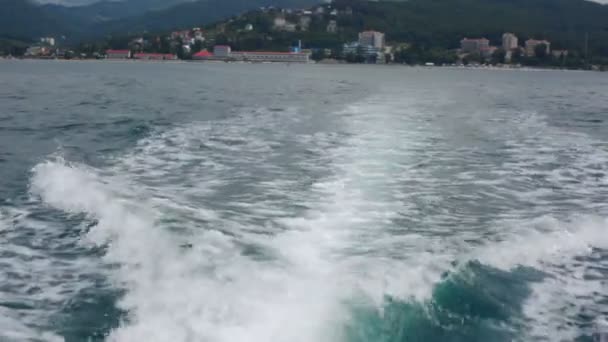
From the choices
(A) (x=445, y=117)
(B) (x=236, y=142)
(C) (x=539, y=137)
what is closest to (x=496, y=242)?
(B) (x=236, y=142)

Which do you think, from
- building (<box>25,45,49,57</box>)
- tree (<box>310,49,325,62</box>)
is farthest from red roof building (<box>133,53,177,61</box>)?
tree (<box>310,49,325,62</box>)

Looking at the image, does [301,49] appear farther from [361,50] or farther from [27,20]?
[27,20]

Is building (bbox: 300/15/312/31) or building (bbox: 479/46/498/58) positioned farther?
building (bbox: 300/15/312/31)

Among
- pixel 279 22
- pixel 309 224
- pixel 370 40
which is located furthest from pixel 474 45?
pixel 309 224

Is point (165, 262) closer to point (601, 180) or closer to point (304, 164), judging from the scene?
point (304, 164)

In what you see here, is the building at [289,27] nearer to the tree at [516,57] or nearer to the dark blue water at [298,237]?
the tree at [516,57]

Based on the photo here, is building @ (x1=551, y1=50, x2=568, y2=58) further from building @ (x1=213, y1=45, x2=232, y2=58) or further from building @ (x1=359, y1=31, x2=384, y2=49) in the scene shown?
building @ (x1=213, y1=45, x2=232, y2=58)
